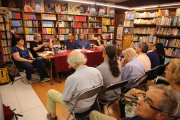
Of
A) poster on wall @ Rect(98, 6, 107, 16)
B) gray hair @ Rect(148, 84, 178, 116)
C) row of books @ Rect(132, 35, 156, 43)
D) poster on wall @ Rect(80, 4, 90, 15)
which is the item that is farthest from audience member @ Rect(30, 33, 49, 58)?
row of books @ Rect(132, 35, 156, 43)

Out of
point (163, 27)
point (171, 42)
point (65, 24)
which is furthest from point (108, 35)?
point (171, 42)

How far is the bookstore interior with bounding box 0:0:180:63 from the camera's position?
448 centimetres

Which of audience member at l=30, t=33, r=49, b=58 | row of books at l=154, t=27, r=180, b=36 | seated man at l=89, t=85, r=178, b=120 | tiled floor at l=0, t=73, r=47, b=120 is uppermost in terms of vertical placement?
row of books at l=154, t=27, r=180, b=36

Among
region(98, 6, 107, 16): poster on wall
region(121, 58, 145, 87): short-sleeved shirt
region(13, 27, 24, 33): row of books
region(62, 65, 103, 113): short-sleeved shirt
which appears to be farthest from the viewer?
region(98, 6, 107, 16): poster on wall

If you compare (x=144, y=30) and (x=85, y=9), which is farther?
(x=85, y=9)

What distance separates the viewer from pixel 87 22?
21.4 ft

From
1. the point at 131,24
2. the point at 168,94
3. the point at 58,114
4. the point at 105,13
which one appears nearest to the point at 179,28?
the point at 131,24

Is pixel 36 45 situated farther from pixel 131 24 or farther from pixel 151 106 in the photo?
pixel 131 24

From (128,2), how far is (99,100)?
21.3 feet

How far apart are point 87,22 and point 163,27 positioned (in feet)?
12.1

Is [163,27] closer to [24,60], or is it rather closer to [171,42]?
[171,42]

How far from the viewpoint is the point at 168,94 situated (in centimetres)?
88

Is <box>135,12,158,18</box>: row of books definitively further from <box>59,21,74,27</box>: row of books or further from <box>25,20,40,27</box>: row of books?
<box>25,20,40,27</box>: row of books

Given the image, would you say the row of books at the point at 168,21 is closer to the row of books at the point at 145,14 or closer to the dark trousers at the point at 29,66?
the row of books at the point at 145,14
